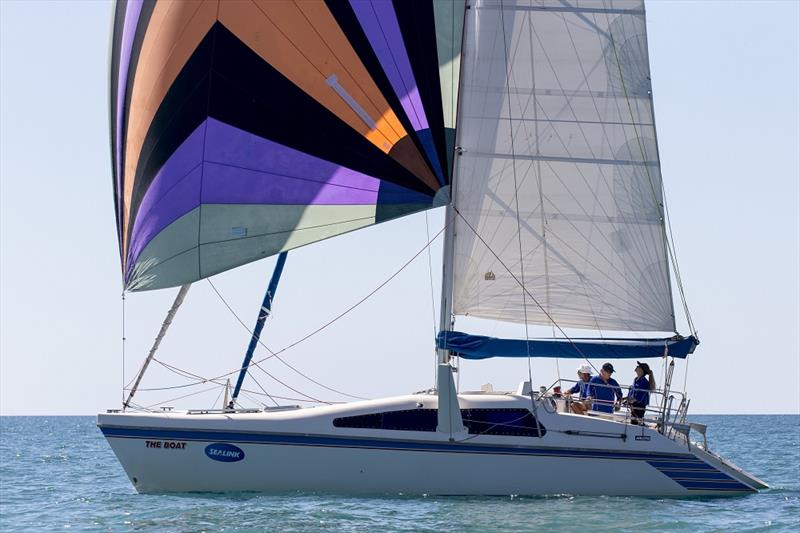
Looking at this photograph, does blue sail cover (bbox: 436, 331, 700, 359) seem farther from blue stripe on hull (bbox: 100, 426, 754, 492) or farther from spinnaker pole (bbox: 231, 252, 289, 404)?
spinnaker pole (bbox: 231, 252, 289, 404)

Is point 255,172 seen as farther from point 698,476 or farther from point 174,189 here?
point 698,476

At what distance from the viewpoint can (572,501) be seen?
14789 mm

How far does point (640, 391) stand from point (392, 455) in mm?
3597

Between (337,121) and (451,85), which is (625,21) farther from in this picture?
(337,121)

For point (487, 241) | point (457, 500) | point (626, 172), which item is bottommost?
point (457, 500)

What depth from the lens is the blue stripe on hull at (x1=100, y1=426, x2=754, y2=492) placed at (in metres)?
14.8

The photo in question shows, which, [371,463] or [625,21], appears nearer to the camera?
[371,463]

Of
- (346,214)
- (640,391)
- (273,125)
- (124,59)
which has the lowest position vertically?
(640,391)

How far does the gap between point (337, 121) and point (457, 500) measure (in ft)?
16.8

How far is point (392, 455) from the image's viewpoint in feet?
48.8

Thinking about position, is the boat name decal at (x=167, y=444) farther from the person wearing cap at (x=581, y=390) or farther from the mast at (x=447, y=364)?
the person wearing cap at (x=581, y=390)

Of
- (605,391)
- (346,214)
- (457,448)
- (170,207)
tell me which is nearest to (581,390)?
(605,391)

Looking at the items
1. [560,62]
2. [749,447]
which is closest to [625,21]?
[560,62]

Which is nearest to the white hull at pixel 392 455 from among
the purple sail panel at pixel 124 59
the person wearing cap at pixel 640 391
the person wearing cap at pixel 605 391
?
the person wearing cap at pixel 640 391
